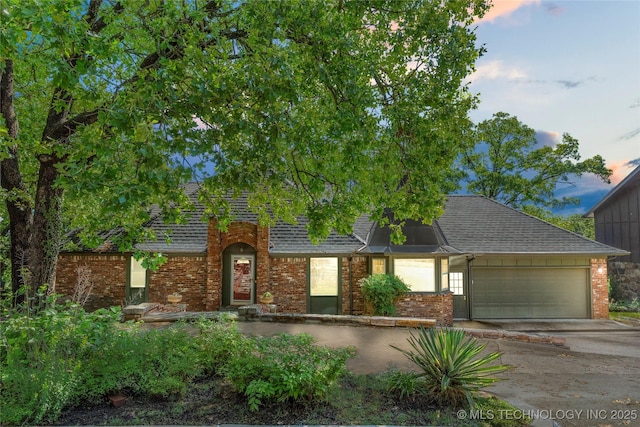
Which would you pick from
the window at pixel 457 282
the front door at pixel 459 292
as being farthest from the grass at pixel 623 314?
the window at pixel 457 282

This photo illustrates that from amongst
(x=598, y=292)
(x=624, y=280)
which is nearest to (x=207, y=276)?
(x=598, y=292)

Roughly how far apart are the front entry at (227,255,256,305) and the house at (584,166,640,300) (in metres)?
17.8

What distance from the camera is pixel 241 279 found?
50.5 ft

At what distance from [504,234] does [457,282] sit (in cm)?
306

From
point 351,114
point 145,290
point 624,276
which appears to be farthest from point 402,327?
point 624,276

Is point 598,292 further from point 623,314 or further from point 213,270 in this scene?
point 213,270

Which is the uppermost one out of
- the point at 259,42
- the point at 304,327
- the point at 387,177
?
the point at 259,42

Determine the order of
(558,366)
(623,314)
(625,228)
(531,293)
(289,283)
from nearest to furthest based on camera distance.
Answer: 1. (558,366)
2. (289,283)
3. (531,293)
4. (623,314)
5. (625,228)

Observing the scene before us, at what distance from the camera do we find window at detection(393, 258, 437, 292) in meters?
14.8

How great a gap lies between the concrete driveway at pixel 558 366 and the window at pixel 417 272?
3396 millimetres

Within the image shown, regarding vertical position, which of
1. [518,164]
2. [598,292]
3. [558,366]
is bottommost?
[558,366]

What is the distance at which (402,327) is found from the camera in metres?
11.6

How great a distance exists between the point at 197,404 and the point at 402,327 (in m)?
7.38

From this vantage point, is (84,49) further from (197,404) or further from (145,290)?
(145,290)
